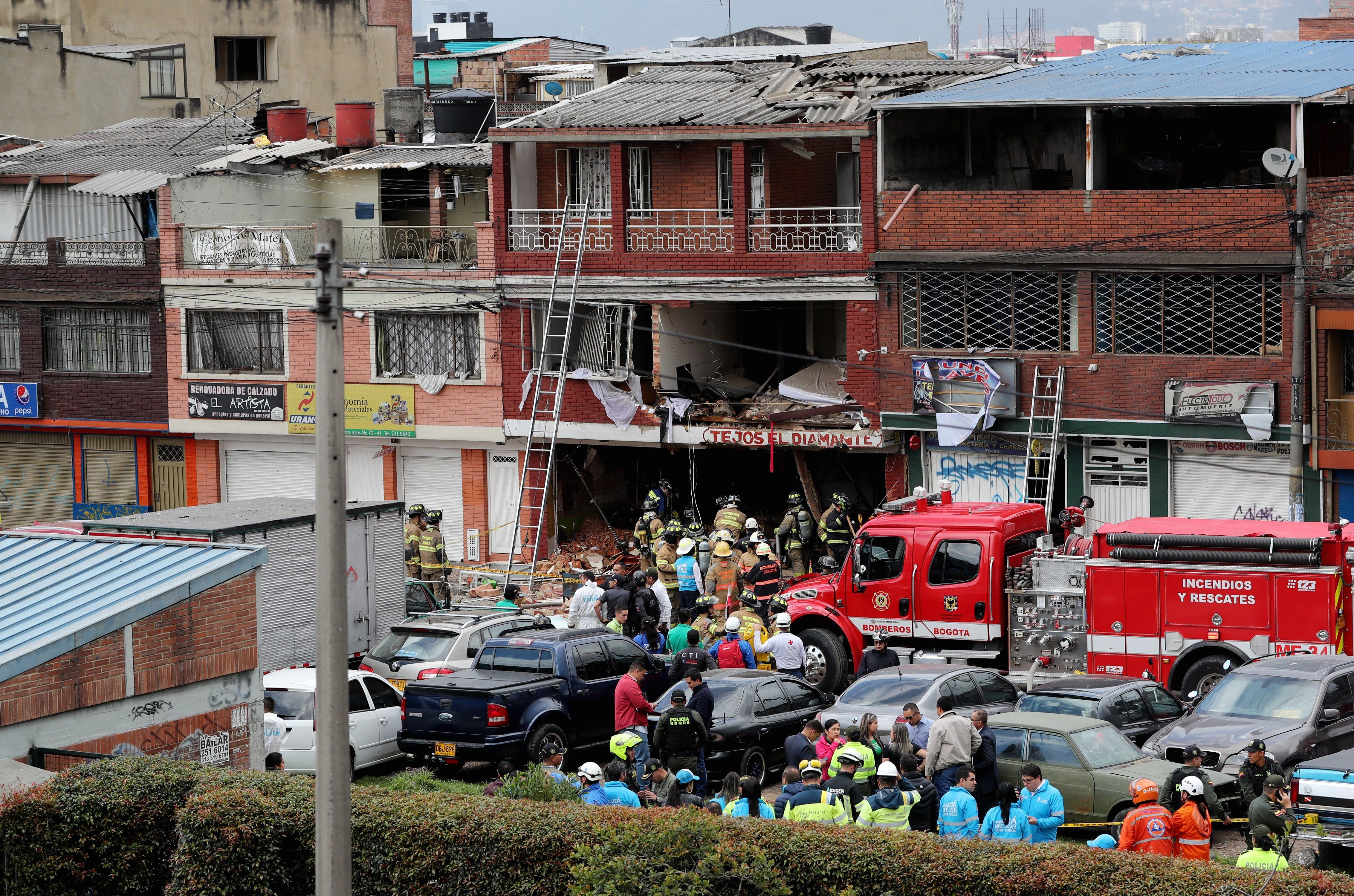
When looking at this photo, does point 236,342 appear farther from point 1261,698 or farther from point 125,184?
point 1261,698

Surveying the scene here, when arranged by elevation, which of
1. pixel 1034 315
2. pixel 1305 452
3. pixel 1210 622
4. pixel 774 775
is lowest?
pixel 774 775

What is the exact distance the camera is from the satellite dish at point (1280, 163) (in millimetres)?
24906

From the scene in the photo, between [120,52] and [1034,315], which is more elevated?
[120,52]

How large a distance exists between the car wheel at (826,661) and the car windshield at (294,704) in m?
6.49

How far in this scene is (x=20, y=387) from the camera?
36.5 metres

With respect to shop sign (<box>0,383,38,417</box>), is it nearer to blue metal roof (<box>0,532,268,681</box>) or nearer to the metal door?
the metal door

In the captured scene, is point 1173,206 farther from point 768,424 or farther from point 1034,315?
point 768,424

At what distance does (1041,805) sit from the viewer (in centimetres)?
1389

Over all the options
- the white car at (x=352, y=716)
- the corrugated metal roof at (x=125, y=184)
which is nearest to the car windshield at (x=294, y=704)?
the white car at (x=352, y=716)

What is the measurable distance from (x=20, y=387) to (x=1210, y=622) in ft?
87.0

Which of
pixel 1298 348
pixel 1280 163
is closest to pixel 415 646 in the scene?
pixel 1298 348

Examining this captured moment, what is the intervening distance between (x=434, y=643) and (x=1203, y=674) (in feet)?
31.2

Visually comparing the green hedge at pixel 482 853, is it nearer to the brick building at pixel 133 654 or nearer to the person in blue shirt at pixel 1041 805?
the brick building at pixel 133 654

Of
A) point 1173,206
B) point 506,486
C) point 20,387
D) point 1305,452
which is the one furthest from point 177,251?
point 1305,452
